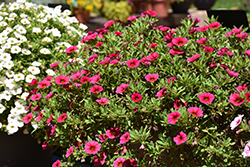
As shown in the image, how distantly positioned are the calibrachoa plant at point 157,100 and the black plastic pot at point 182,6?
6196 mm

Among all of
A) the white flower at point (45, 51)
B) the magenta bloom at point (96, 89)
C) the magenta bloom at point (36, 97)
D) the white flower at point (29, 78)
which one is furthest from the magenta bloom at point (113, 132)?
the white flower at point (45, 51)

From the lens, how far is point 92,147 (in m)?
2.06

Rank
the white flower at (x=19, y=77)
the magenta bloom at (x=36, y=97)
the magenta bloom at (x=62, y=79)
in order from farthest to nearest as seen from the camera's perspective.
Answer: the white flower at (x=19, y=77) → the magenta bloom at (x=36, y=97) → the magenta bloom at (x=62, y=79)

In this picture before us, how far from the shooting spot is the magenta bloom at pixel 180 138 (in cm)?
183

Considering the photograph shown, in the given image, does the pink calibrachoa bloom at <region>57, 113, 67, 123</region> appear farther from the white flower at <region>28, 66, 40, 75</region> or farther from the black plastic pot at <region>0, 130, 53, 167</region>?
the black plastic pot at <region>0, 130, 53, 167</region>

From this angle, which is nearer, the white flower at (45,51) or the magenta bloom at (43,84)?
the magenta bloom at (43,84)

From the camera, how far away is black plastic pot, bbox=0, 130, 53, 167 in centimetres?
285

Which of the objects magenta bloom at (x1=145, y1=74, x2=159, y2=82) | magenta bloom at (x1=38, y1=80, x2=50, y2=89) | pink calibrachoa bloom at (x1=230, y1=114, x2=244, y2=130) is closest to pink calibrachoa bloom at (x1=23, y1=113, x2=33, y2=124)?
magenta bloom at (x1=38, y1=80, x2=50, y2=89)

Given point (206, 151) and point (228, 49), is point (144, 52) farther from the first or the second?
point (206, 151)

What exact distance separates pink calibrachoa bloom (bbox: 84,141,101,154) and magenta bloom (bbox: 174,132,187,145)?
1.58ft

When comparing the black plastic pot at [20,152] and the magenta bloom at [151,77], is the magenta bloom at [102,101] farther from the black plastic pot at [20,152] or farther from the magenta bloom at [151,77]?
the black plastic pot at [20,152]

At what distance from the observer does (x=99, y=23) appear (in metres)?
7.29

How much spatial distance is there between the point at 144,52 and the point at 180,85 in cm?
38

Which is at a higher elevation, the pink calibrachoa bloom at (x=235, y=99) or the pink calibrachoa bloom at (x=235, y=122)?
the pink calibrachoa bloom at (x=235, y=99)
